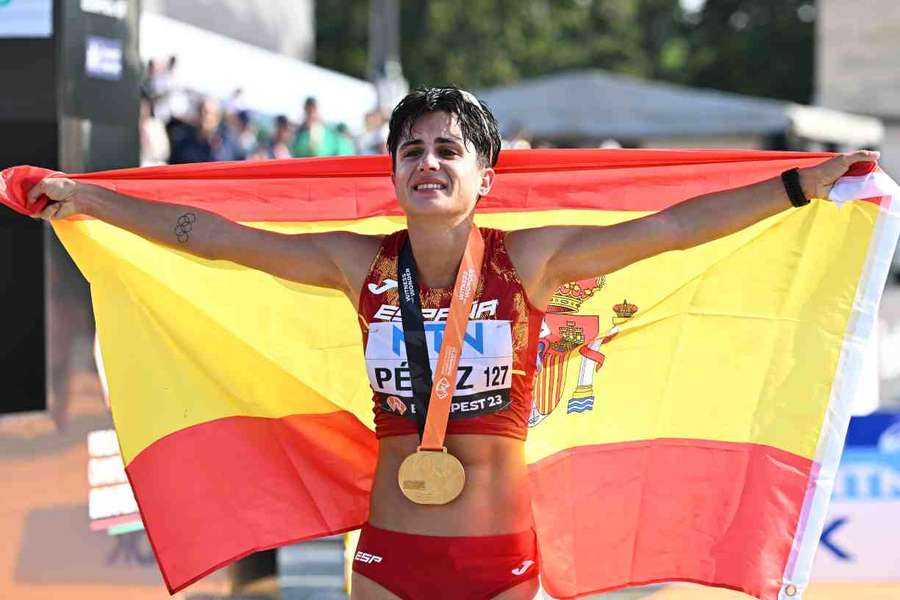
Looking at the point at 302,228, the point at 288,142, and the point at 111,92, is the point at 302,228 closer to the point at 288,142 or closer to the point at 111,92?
the point at 111,92

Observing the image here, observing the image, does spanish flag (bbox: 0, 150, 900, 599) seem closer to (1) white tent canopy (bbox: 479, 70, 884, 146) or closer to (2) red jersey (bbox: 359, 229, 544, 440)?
(2) red jersey (bbox: 359, 229, 544, 440)

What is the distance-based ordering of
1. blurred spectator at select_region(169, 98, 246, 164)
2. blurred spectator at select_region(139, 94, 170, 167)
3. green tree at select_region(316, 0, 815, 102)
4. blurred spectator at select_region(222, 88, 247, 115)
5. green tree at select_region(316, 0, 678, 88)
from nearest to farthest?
1. blurred spectator at select_region(139, 94, 170, 167)
2. blurred spectator at select_region(169, 98, 246, 164)
3. blurred spectator at select_region(222, 88, 247, 115)
4. green tree at select_region(316, 0, 678, 88)
5. green tree at select_region(316, 0, 815, 102)

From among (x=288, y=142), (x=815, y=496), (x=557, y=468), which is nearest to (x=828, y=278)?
(x=815, y=496)

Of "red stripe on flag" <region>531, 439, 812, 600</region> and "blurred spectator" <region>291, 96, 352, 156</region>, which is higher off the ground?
"blurred spectator" <region>291, 96, 352, 156</region>

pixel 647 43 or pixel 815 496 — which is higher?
pixel 647 43

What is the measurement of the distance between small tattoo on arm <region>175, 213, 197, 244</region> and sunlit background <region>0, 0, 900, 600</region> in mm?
2001

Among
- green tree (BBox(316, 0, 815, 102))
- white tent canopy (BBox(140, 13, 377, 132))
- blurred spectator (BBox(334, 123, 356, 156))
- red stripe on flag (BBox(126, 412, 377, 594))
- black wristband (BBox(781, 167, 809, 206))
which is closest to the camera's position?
black wristband (BBox(781, 167, 809, 206))

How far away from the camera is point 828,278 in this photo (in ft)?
13.6

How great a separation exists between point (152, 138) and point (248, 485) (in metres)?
5.86

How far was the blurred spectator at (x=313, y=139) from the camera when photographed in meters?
11.8

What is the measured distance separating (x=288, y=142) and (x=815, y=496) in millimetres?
8530

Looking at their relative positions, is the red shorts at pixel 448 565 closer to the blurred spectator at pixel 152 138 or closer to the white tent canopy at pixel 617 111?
the blurred spectator at pixel 152 138

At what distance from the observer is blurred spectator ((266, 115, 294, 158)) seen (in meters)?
11.6

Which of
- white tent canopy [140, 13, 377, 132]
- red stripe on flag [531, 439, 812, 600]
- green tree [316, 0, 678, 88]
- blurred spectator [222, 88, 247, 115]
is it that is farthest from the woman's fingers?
green tree [316, 0, 678, 88]
